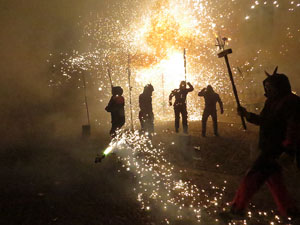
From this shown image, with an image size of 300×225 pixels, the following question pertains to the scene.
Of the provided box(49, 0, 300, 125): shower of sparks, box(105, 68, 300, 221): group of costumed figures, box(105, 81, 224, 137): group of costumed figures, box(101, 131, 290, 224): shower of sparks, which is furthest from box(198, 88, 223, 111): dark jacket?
box(49, 0, 300, 125): shower of sparks

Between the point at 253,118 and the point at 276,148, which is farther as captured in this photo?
the point at 253,118

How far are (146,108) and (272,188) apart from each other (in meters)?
4.93

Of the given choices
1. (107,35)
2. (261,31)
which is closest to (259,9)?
(261,31)

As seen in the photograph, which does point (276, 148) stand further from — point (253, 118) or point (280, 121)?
point (253, 118)

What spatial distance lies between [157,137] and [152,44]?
10.6 metres

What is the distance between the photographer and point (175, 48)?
15.5 metres

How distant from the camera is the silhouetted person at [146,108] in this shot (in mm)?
7066

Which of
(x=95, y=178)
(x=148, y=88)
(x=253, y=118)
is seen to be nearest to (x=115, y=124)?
(x=148, y=88)

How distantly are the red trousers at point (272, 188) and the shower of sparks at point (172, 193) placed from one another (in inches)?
9.8

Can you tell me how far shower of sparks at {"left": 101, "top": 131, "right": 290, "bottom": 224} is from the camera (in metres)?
2.73

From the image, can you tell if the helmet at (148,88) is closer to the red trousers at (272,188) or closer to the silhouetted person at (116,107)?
the silhouetted person at (116,107)

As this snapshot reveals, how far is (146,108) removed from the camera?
711 cm

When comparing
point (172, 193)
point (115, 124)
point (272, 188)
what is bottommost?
point (172, 193)

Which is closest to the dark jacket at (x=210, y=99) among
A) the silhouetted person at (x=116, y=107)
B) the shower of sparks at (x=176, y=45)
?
the silhouetted person at (x=116, y=107)
